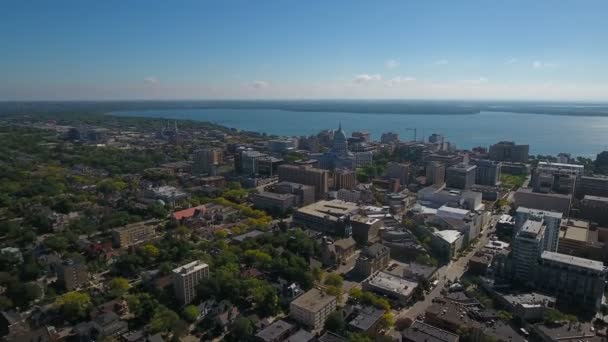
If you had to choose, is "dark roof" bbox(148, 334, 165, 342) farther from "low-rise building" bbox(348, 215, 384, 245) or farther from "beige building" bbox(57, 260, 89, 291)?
"low-rise building" bbox(348, 215, 384, 245)

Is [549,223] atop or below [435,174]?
atop

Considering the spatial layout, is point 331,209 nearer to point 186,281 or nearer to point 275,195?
point 275,195

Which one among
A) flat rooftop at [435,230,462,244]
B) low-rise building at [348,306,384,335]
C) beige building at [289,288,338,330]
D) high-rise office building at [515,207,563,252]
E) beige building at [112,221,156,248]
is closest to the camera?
low-rise building at [348,306,384,335]

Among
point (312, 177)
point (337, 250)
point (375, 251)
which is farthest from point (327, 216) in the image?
point (312, 177)

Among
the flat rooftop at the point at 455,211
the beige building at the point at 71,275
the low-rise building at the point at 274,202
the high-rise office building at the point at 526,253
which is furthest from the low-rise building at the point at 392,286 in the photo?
the beige building at the point at 71,275

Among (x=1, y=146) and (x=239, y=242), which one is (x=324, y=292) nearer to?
(x=239, y=242)

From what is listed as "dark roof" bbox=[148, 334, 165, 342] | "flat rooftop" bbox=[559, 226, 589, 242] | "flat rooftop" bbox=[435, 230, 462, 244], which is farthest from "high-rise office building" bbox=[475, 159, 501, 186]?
"dark roof" bbox=[148, 334, 165, 342]

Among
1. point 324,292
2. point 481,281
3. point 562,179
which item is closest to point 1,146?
point 324,292
